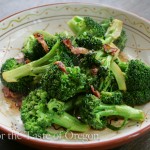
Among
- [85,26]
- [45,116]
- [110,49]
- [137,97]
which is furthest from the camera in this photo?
[85,26]

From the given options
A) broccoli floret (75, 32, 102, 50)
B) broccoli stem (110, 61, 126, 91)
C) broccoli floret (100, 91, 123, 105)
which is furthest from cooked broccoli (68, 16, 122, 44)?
broccoli floret (100, 91, 123, 105)

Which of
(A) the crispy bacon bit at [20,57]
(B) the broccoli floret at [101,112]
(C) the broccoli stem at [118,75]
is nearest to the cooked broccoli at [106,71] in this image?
(C) the broccoli stem at [118,75]

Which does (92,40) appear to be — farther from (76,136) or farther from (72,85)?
(76,136)

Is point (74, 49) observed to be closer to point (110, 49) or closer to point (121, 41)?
point (110, 49)

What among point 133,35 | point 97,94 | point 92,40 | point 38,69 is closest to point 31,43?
point 38,69

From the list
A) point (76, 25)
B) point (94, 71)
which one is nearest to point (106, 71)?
point (94, 71)

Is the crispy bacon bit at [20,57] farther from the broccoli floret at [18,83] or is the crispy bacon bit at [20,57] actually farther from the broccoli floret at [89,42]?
the broccoli floret at [89,42]
